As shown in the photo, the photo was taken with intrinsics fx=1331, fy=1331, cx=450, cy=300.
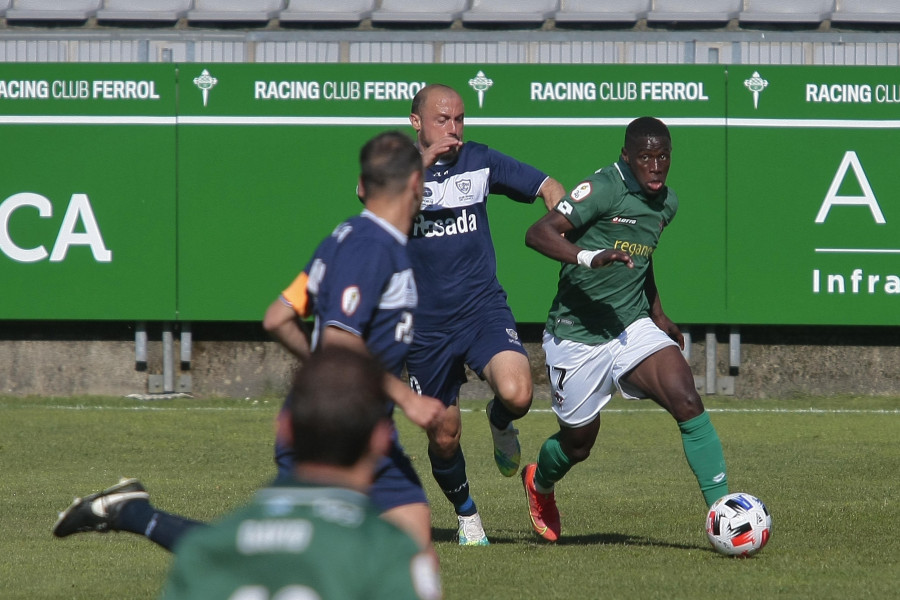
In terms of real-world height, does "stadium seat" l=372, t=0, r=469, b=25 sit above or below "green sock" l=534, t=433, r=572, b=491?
above

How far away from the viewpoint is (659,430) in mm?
12555

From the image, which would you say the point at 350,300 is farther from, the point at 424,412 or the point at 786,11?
the point at 786,11

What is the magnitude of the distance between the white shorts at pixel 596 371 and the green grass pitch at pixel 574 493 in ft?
2.44

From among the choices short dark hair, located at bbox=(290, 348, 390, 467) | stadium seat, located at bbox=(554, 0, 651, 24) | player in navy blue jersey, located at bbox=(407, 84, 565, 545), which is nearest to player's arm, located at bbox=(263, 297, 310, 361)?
short dark hair, located at bbox=(290, 348, 390, 467)

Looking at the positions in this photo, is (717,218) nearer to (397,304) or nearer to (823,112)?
(823,112)

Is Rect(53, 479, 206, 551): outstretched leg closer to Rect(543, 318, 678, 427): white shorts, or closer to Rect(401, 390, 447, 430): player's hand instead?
Rect(401, 390, 447, 430): player's hand

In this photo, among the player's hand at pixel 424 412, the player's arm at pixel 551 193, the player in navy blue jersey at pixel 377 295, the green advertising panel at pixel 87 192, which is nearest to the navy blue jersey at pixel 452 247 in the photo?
the player's arm at pixel 551 193

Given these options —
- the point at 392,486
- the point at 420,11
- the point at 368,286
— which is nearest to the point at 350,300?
the point at 368,286

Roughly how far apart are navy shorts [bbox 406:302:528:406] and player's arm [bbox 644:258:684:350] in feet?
3.32

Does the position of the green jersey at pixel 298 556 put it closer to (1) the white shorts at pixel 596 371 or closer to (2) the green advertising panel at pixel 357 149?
(1) the white shorts at pixel 596 371

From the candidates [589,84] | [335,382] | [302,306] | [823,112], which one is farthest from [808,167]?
[335,382]

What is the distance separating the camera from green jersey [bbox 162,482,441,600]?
234cm

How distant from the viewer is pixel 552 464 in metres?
7.49

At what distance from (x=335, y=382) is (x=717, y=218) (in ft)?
39.1
